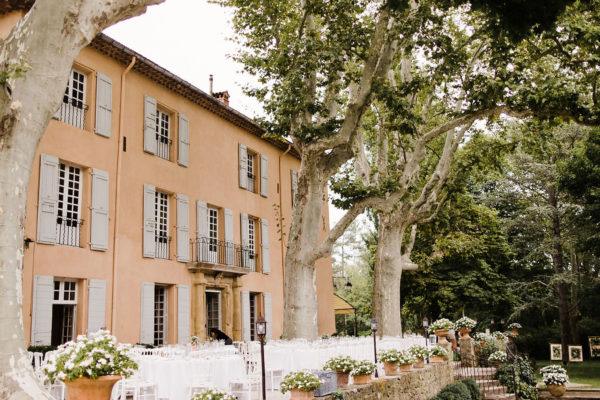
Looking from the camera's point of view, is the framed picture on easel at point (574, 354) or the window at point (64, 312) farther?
the framed picture on easel at point (574, 354)

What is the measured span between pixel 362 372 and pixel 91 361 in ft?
19.0

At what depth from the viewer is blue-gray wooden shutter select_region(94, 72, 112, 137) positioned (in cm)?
1306

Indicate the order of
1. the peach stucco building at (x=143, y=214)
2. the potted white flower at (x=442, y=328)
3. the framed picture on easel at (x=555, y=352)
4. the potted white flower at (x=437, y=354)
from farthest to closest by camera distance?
the framed picture on easel at (x=555, y=352)
the potted white flower at (x=442, y=328)
the potted white flower at (x=437, y=354)
the peach stucco building at (x=143, y=214)

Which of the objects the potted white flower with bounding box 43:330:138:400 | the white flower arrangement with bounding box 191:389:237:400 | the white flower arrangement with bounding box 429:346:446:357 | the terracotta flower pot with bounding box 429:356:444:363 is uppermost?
the potted white flower with bounding box 43:330:138:400

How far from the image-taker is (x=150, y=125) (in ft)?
48.0

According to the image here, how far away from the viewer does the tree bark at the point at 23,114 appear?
201 inches

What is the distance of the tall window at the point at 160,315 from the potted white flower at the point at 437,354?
745cm

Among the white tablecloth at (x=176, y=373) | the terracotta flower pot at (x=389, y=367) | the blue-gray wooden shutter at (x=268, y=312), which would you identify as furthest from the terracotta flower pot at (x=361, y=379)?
the blue-gray wooden shutter at (x=268, y=312)

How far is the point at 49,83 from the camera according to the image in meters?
5.91

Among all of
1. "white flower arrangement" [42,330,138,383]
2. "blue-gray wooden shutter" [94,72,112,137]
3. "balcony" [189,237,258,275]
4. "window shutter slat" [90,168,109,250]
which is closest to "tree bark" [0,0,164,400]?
"white flower arrangement" [42,330,138,383]

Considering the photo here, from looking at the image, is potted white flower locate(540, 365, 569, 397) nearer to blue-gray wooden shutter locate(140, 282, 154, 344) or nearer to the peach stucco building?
the peach stucco building

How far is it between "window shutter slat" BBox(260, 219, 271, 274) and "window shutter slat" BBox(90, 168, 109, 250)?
7.12 m

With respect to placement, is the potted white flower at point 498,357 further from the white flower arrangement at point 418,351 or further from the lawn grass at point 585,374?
the white flower arrangement at point 418,351

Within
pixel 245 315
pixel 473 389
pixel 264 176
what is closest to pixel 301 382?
pixel 473 389
